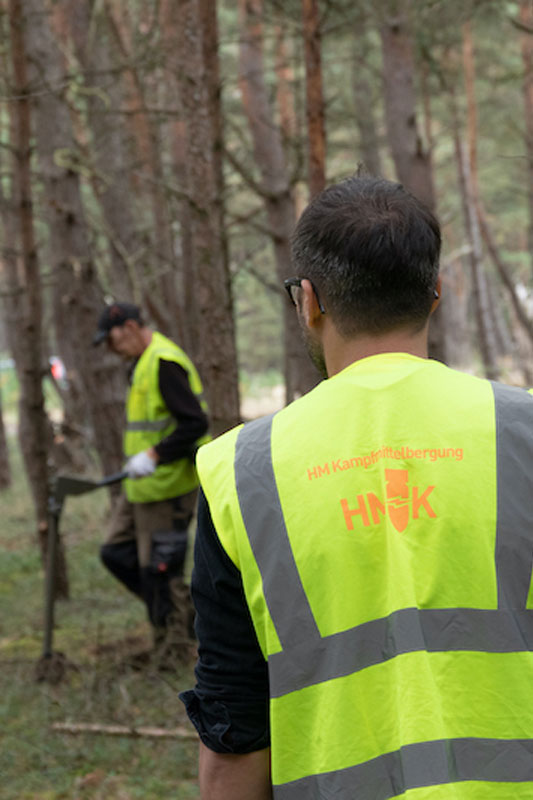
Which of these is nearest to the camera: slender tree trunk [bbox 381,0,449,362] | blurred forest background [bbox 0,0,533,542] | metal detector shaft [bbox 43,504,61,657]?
blurred forest background [bbox 0,0,533,542]

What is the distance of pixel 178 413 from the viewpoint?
5480mm

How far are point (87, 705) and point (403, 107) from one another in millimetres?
7206

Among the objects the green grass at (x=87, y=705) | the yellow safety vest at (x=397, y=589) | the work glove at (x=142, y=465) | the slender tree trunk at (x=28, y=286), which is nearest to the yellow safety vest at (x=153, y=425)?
the work glove at (x=142, y=465)

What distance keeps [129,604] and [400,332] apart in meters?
6.36

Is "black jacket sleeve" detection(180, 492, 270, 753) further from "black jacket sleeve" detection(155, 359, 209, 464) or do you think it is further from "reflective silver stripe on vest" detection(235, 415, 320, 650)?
"black jacket sleeve" detection(155, 359, 209, 464)

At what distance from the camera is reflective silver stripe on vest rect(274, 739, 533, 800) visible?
4.39 feet

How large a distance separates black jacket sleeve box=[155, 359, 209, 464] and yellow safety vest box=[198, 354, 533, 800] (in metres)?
4.02

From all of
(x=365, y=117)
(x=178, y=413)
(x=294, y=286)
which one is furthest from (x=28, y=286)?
(x=365, y=117)

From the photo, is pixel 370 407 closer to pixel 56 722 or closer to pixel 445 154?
pixel 56 722

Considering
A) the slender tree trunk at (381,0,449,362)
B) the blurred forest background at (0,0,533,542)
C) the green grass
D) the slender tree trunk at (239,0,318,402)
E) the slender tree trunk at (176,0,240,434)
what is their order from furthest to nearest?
the slender tree trunk at (239,0,318,402) → the slender tree trunk at (381,0,449,362) → the blurred forest background at (0,0,533,542) → the slender tree trunk at (176,0,240,434) → the green grass

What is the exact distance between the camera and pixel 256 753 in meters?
1.52

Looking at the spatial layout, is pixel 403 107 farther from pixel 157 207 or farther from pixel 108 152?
pixel 157 207

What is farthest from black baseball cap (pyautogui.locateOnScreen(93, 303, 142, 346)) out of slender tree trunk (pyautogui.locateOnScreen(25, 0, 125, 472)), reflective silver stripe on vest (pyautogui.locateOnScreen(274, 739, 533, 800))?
reflective silver stripe on vest (pyautogui.locateOnScreen(274, 739, 533, 800))

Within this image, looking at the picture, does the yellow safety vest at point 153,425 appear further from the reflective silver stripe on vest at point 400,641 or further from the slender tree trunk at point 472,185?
the slender tree trunk at point 472,185
